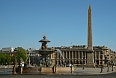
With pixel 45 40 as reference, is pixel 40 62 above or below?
below

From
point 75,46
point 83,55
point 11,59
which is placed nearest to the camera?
point 11,59

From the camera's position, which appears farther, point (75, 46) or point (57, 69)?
point (75, 46)

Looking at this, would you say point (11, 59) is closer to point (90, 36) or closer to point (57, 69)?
point (90, 36)

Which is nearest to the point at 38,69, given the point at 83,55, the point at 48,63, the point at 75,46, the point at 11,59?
the point at 48,63

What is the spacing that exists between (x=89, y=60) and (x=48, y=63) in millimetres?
43944

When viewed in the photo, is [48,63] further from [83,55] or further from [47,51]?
[83,55]

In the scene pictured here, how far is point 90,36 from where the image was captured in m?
77.7

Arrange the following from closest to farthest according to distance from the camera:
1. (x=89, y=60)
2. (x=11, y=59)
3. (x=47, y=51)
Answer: (x=47, y=51) → (x=89, y=60) → (x=11, y=59)

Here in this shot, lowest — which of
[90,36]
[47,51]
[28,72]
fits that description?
[28,72]

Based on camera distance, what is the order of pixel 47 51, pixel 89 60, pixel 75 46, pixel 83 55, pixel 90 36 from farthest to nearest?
pixel 75 46
pixel 83 55
pixel 89 60
pixel 90 36
pixel 47 51

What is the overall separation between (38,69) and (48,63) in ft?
15.3

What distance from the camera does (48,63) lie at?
1678 inches

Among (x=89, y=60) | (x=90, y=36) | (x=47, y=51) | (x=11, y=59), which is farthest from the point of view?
(x=11, y=59)

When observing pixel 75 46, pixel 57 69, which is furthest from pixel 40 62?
pixel 75 46
